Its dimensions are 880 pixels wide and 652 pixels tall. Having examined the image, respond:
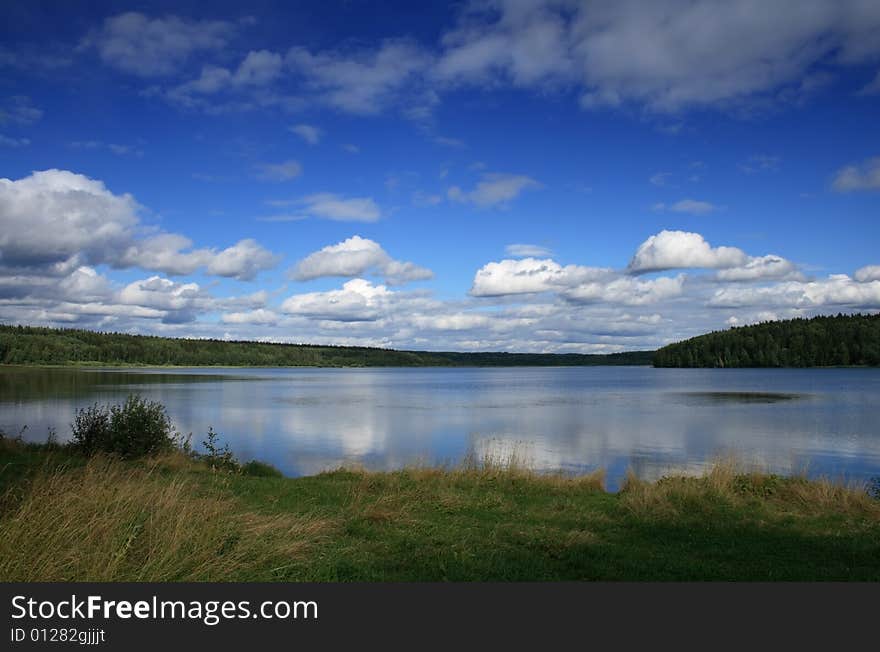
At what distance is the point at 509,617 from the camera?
262 inches

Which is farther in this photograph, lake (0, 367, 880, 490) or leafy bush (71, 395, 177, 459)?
lake (0, 367, 880, 490)

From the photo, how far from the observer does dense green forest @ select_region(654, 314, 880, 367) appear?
456 ft

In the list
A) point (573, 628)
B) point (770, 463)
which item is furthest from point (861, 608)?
point (770, 463)

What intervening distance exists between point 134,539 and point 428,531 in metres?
4.62

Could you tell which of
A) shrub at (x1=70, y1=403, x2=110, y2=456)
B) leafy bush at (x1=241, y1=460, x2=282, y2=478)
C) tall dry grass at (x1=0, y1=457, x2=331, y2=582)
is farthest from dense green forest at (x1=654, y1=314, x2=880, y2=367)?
tall dry grass at (x1=0, y1=457, x2=331, y2=582)

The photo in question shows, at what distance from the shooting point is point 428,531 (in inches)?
409

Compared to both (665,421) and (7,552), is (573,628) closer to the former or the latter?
(7,552)

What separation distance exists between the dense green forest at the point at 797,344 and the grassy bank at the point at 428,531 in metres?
150

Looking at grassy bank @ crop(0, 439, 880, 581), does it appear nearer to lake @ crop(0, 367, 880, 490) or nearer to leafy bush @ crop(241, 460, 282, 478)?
leafy bush @ crop(241, 460, 282, 478)

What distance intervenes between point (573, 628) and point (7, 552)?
616 cm

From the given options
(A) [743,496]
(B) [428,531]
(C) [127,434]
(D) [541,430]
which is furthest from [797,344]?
(B) [428,531]

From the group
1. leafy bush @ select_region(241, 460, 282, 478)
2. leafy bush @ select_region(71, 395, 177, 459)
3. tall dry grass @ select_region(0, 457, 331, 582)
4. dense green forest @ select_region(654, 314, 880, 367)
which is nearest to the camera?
tall dry grass @ select_region(0, 457, 331, 582)

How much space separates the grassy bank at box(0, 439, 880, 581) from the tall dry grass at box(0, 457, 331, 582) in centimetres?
2

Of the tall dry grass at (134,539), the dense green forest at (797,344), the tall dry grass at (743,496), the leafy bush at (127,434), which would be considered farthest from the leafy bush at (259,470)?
the dense green forest at (797,344)
